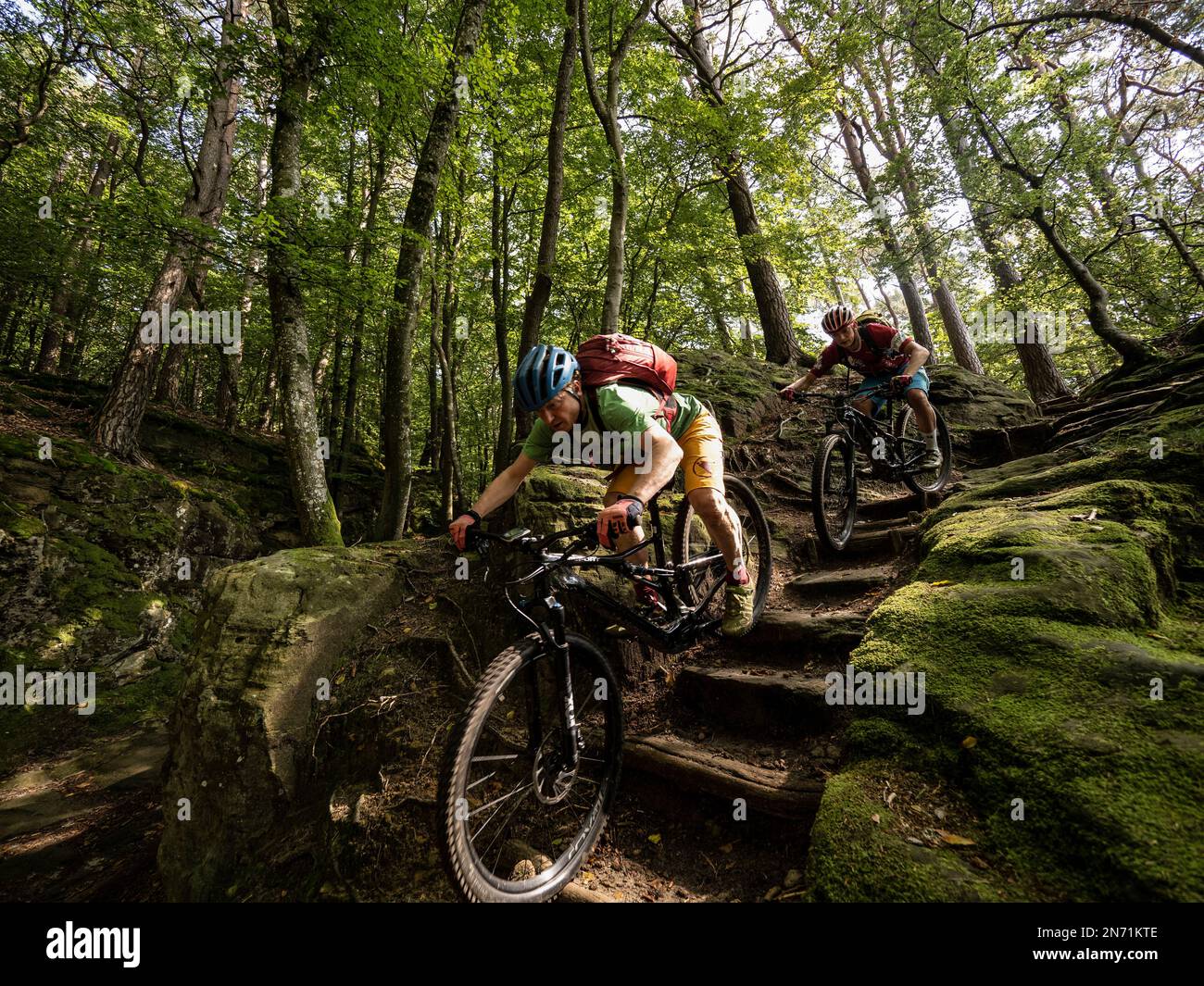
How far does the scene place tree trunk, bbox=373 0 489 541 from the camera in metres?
7.09

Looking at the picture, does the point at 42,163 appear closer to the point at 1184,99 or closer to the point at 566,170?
the point at 566,170

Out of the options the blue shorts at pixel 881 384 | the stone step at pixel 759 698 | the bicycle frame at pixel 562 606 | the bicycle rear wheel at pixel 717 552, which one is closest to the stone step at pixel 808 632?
the bicycle rear wheel at pixel 717 552

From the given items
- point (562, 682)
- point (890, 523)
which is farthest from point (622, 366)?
point (890, 523)

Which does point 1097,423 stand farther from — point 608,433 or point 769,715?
point 608,433

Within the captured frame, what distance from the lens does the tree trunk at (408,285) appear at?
7.09m

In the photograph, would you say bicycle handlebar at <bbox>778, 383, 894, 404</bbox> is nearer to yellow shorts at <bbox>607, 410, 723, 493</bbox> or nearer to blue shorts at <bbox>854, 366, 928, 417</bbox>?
blue shorts at <bbox>854, 366, 928, 417</bbox>

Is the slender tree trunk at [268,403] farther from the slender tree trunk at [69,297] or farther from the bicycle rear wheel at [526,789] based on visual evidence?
the bicycle rear wheel at [526,789]

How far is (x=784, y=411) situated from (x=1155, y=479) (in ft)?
18.0

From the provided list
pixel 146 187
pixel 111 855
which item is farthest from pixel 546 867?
pixel 146 187

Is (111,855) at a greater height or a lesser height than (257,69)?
lesser

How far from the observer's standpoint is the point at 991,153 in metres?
8.41

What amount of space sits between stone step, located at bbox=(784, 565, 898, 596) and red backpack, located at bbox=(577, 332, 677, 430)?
2.29 metres

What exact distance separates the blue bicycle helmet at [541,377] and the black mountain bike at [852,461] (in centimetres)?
303
